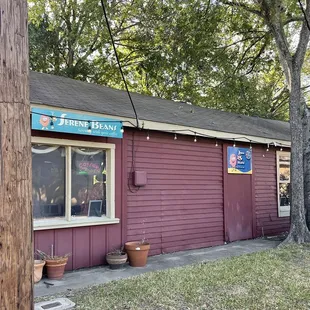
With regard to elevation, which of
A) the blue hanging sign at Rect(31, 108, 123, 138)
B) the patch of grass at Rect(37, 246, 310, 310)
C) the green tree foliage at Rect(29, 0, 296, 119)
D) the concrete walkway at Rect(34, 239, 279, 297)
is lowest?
the concrete walkway at Rect(34, 239, 279, 297)

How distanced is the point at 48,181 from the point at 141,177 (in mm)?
1622

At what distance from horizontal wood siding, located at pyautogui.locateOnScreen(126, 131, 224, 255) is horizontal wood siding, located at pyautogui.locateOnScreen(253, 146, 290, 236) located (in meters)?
1.34

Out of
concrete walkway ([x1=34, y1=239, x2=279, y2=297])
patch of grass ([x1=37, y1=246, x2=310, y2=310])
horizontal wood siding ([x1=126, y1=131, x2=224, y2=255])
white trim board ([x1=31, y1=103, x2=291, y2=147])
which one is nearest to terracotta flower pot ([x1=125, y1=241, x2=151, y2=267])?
concrete walkway ([x1=34, y1=239, x2=279, y2=297])

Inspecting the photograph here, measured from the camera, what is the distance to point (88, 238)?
5.30 metres

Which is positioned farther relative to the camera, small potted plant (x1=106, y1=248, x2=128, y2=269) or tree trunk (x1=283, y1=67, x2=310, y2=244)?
tree trunk (x1=283, y1=67, x2=310, y2=244)

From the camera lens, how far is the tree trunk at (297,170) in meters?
7.02

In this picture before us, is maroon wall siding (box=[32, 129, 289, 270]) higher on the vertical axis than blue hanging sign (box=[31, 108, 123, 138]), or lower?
lower

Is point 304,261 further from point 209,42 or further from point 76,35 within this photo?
point 76,35

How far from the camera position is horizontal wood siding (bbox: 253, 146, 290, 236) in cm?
839

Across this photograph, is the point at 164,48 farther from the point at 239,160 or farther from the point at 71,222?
the point at 71,222

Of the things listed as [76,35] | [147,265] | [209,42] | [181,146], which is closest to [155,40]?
[209,42]

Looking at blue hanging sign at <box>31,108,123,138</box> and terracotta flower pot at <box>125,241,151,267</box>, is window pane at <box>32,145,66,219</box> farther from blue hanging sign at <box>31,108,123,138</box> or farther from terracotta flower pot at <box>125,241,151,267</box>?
terracotta flower pot at <box>125,241,151,267</box>

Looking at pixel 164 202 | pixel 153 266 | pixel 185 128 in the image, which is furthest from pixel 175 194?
pixel 153 266

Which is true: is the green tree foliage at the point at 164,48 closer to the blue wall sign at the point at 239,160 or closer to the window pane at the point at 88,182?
the blue wall sign at the point at 239,160
